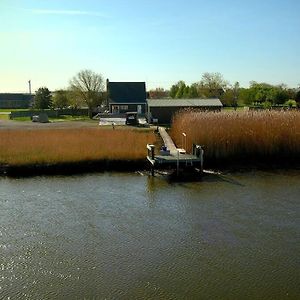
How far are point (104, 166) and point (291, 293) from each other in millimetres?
12110

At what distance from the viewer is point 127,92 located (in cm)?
4775

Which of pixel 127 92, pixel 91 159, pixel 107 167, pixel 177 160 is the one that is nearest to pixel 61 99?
pixel 127 92

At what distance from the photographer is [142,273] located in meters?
8.43

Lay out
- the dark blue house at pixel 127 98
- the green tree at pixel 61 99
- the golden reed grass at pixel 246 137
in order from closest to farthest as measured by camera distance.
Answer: the golden reed grass at pixel 246 137
the dark blue house at pixel 127 98
the green tree at pixel 61 99

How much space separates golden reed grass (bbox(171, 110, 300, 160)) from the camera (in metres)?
19.6

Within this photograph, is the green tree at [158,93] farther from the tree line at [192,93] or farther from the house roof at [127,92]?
the house roof at [127,92]

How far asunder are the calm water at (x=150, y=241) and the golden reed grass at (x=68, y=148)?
3.16 meters

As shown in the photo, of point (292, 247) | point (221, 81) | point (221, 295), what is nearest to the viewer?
point (221, 295)

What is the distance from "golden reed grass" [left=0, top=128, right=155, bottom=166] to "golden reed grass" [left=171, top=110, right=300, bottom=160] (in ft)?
9.98

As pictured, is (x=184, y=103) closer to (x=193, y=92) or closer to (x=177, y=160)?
(x=177, y=160)

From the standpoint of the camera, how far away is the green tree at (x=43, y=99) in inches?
2446

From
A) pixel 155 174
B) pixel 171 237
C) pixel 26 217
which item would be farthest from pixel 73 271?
pixel 155 174

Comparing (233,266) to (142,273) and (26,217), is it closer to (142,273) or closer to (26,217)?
(142,273)

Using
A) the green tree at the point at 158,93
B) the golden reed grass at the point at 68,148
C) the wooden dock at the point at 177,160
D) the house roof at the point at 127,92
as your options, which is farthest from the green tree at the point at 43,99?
the wooden dock at the point at 177,160
